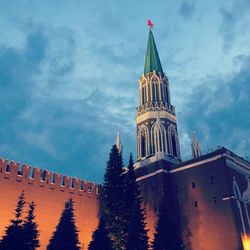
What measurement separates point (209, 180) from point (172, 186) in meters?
4.08

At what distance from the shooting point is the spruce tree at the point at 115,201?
25.3 metres

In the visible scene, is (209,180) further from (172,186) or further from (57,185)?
(57,185)

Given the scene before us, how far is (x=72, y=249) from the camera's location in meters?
23.2

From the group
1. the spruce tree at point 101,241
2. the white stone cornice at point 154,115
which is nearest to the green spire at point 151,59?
the white stone cornice at point 154,115

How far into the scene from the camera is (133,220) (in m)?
24.5

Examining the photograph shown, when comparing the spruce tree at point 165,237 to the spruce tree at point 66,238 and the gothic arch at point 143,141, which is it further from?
the gothic arch at point 143,141

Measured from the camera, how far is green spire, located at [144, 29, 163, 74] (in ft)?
129

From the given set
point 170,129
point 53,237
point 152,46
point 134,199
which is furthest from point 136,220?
point 152,46

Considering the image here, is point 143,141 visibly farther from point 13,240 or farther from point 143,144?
point 13,240

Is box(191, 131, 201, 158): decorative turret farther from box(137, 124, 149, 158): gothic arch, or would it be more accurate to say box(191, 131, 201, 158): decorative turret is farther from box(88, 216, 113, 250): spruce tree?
box(88, 216, 113, 250): spruce tree

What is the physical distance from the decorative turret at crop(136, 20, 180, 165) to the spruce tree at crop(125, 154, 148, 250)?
5.66 m

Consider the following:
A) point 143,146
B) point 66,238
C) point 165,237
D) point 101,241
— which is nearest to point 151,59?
point 143,146

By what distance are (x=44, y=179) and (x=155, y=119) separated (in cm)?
1365

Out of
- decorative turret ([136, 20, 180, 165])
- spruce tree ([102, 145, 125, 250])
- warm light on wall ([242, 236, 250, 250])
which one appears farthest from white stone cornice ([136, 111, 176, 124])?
warm light on wall ([242, 236, 250, 250])
